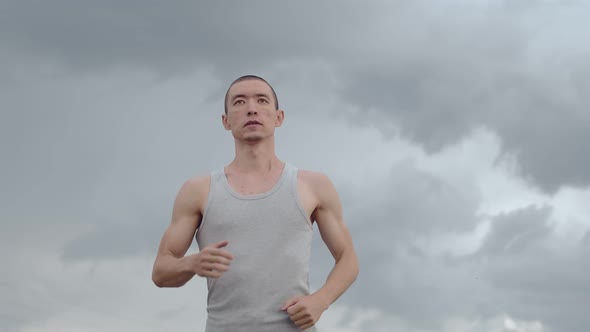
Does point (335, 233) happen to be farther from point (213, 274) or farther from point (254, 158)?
point (213, 274)

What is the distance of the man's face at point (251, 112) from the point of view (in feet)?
35.1

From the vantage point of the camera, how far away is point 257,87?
11.0m

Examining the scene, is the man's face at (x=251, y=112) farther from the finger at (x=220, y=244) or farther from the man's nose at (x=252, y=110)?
the finger at (x=220, y=244)

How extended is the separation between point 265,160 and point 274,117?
1.78 ft

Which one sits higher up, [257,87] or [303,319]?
[257,87]

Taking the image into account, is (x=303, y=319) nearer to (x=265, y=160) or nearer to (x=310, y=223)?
(x=310, y=223)

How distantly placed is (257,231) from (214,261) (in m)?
0.96

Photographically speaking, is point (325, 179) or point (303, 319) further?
point (325, 179)

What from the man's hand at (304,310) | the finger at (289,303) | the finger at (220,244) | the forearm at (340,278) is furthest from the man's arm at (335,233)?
the finger at (220,244)

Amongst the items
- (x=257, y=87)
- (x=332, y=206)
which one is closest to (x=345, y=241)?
(x=332, y=206)

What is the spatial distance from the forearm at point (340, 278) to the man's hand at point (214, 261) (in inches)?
54.5

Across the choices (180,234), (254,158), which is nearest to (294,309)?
(180,234)

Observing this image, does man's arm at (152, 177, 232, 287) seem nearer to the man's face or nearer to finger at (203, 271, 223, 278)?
finger at (203, 271, 223, 278)

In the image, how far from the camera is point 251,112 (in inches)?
423
